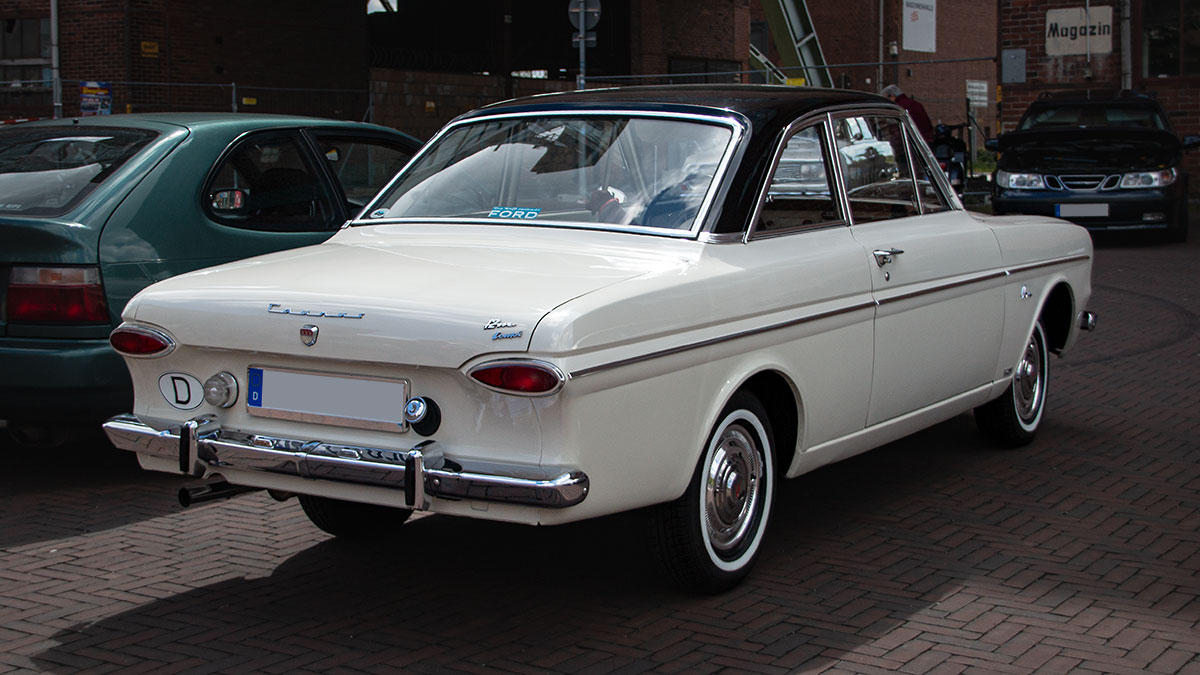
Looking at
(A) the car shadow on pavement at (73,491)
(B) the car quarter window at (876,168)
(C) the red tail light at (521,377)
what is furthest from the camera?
(A) the car shadow on pavement at (73,491)

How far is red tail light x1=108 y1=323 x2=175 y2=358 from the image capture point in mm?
4449

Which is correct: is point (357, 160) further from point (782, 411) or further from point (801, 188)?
point (782, 411)

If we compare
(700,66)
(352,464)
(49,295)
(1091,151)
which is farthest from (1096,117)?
(700,66)

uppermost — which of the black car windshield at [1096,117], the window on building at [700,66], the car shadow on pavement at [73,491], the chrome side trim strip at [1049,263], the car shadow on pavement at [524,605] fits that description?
the window on building at [700,66]

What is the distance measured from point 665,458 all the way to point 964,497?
7.41 feet

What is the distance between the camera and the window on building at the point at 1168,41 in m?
24.0

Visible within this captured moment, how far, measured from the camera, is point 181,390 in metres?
4.46

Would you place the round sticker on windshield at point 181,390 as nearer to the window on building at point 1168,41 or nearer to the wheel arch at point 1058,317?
the wheel arch at point 1058,317

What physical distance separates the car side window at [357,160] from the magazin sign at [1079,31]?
58.9 ft

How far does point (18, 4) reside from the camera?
26.8 metres

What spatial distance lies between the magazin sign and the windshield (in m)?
20.4

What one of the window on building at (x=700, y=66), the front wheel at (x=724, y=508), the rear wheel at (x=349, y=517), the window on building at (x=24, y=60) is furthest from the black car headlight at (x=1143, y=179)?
the window on building at (x=700, y=66)

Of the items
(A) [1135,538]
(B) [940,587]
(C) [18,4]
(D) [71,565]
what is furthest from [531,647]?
(C) [18,4]

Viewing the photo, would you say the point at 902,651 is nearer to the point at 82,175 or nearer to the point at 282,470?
the point at 282,470
